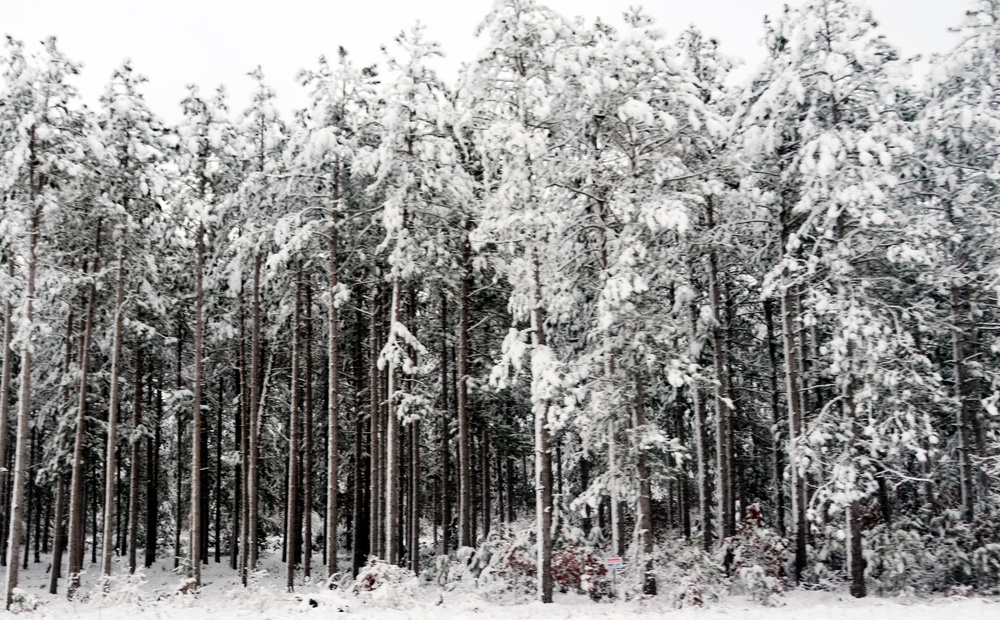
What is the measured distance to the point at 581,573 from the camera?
15906 mm

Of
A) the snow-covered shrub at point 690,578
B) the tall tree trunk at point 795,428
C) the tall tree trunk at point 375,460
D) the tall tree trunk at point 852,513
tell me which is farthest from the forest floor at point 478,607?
the tall tree trunk at point 375,460

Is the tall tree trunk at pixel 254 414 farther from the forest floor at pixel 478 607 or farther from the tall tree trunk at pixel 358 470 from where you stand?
the forest floor at pixel 478 607

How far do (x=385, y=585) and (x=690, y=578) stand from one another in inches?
249

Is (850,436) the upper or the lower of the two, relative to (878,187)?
lower

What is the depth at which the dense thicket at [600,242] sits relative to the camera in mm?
14484

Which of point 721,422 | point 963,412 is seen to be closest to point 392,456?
point 721,422

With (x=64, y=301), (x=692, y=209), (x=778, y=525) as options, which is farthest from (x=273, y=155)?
(x=778, y=525)

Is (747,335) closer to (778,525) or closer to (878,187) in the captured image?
(778,525)

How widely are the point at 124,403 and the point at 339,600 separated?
20.9 m

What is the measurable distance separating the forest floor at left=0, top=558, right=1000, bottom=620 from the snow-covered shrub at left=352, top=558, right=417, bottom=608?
1.1 inches

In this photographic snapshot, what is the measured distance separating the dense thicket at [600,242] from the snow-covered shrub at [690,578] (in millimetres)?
197

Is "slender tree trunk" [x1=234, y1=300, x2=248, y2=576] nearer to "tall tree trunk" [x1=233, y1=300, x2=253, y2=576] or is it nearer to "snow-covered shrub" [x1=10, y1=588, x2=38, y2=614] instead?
"tall tree trunk" [x1=233, y1=300, x2=253, y2=576]

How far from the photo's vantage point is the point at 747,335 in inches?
997

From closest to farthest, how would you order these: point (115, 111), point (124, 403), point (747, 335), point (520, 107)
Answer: point (520, 107) < point (115, 111) < point (747, 335) < point (124, 403)
